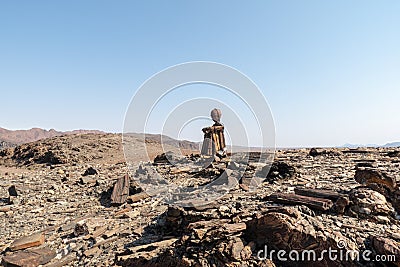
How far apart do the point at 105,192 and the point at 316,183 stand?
20.4 feet

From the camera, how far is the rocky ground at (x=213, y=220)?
10.9ft

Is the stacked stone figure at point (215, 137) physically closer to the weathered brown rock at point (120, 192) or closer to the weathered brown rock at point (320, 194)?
the weathered brown rock at point (120, 192)

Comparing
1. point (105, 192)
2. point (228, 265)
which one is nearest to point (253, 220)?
point (228, 265)

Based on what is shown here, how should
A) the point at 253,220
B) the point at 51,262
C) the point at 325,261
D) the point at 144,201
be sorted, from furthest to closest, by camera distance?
the point at 144,201 < the point at 51,262 < the point at 253,220 < the point at 325,261

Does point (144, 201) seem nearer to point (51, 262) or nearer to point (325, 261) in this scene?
point (51, 262)

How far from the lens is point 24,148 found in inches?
846

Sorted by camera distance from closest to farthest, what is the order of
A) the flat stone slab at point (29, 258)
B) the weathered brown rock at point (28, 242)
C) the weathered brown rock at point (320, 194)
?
the weathered brown rock at point (320, 194) → the flat stone slab at point (29, 258) → the weathered brown rock at point (28, 242)

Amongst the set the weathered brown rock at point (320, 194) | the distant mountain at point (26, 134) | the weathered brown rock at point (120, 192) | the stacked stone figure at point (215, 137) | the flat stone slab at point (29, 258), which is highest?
the distant mountain at point (26, 134)

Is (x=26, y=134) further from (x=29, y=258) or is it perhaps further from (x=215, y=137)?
(x=29, y=258)

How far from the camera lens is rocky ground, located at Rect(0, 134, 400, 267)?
3.32 meters

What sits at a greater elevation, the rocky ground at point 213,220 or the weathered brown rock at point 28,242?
the rocky ground at point 213,220

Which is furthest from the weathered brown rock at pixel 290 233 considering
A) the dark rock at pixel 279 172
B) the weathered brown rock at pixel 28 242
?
the weathered brown rock at pixel 28 242

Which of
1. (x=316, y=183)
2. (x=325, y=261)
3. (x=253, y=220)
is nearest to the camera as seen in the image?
(x=325, y=261)

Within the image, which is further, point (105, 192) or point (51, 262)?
point (105, 192)
